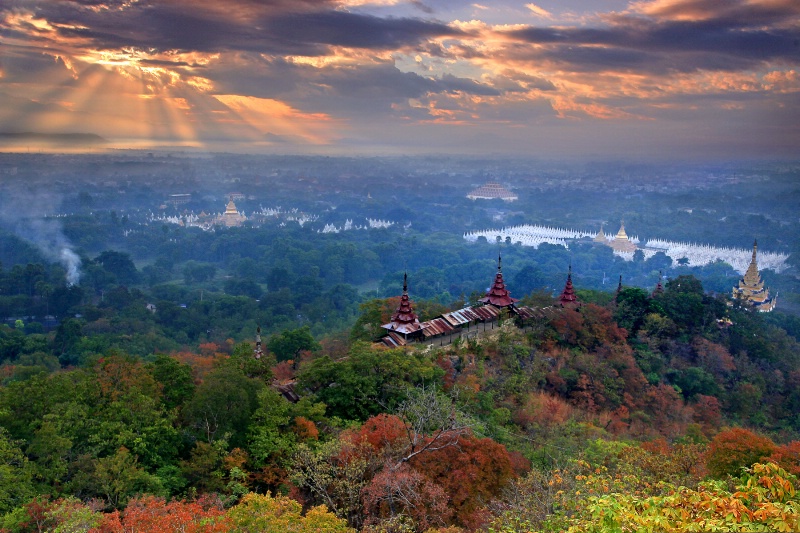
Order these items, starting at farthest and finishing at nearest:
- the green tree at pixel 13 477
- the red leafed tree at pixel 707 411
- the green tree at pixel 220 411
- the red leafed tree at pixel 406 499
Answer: the red leafed tree at pixel 707 411
the green tree at pixel 220 411
the red leafed tree at pixel 406 499
the green tree at pixel 13 477

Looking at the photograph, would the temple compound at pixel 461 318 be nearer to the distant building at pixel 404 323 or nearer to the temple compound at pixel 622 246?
the distant building at pixel 404 323

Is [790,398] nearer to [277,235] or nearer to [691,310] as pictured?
[691,310]

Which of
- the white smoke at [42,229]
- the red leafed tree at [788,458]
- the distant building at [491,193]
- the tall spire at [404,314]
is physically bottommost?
the white smoke at [42,229]

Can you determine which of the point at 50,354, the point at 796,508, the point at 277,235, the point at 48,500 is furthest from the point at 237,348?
the point at 277,235

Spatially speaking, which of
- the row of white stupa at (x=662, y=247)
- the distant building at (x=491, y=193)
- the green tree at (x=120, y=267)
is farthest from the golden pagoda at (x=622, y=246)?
the distant building at (x=491, y=193)

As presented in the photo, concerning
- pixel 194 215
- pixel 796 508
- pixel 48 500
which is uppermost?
pixel 796 508

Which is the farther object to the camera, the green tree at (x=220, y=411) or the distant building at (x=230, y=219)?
the distant building at (x=230, y=219)
